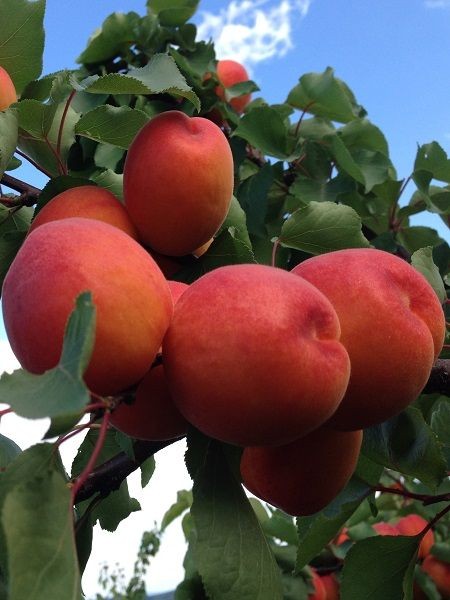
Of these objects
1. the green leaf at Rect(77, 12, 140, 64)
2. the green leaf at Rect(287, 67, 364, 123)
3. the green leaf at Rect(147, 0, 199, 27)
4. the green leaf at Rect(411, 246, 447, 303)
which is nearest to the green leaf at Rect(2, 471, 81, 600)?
the green leaf at Rect(411, 246, 447, 303)

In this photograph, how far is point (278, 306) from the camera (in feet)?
1.60

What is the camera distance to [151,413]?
0.56m

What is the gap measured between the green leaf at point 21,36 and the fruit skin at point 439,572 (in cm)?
128

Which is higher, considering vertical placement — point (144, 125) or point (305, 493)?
point (144, 125)

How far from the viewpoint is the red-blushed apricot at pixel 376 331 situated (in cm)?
55

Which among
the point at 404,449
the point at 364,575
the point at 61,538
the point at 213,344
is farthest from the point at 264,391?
the point at 364,575

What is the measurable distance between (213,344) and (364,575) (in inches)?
20.6

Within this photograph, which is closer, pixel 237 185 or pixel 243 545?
pixel 243 545

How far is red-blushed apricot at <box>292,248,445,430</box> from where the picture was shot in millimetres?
548

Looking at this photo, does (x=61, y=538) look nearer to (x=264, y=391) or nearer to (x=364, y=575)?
(x=264, y=391)

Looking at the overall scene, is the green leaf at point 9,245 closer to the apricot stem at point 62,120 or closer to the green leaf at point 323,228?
the apricot stem at point 62,120

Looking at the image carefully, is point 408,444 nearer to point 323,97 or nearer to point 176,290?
point 176,290

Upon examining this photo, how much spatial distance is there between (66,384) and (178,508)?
1485 millimetres

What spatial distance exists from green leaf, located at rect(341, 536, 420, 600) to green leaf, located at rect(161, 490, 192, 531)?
0.98 metres
